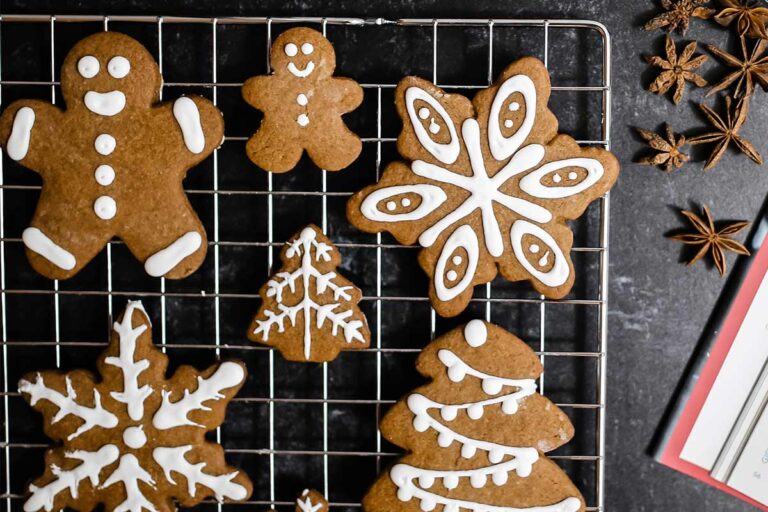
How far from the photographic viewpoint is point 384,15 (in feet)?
3.85

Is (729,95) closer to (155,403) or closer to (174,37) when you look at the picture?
(174,37)

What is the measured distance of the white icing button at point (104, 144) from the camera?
3.59 ft

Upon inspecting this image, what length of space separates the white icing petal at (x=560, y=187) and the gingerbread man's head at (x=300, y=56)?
0.35 m

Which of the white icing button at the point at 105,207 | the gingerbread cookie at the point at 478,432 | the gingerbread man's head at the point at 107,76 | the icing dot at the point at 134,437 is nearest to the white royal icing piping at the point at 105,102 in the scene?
the gingerbread man's head at the point at 107,76

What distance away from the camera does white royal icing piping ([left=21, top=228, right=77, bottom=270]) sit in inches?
43.7

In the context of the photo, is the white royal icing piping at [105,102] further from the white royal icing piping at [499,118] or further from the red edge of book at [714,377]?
the red edge of book at [714,377]

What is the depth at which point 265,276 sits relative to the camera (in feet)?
3.92

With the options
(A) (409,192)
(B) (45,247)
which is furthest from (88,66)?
(A) (409,192)

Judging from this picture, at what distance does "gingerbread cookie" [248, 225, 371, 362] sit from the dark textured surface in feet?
0.58

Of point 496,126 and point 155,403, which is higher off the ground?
point 496,126

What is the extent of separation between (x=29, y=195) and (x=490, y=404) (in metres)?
0.82

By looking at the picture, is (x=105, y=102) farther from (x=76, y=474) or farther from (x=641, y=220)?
(x=641, y=220)

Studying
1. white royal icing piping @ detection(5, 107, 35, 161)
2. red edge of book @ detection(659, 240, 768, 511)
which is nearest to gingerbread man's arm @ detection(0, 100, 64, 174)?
white royal icing piping @ detection(5, 107, 35, 161)

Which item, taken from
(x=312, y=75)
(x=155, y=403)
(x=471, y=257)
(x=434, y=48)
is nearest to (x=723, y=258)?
(x=471, y=257)
